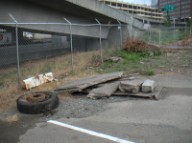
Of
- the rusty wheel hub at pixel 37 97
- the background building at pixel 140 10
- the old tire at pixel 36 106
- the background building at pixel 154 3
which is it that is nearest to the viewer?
the old tire at pixel 36 106

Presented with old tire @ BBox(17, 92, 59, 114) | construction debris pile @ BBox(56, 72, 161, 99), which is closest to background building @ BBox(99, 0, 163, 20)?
construction debris pile @ BBox(56, 72, 161, 99)

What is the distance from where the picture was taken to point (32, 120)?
22.8 feet

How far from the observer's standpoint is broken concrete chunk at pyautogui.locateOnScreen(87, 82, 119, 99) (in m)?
8.42

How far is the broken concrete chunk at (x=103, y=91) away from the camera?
8.42m

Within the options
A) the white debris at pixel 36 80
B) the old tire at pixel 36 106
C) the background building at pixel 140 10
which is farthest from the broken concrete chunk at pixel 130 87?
the background building at pixel 140 10

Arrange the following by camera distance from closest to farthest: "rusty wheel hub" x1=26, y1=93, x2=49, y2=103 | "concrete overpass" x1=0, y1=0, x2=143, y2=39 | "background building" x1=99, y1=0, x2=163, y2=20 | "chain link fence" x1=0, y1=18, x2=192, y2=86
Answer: "rusty wheel hub" x1=26, y1=93, x2=49, y2=103 < "chain link fence" x1=0, y1=18, x2=192, y2=86 < "concrete overpass" x1=0, y1=0, x2=143, y2=39 < "background building" x1=99, y1=0, x2=163, y2=20

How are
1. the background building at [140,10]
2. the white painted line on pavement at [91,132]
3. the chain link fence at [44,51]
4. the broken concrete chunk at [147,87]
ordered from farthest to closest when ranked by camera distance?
the background building at [140,10], the chain link fence at [44,51], the broken concrete chunk at [147,87], the white painted line on pavement at [91,132]

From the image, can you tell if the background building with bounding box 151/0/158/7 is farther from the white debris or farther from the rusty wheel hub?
the rusty wheel hub

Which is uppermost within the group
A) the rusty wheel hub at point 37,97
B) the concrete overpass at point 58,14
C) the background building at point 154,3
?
the background building at point 154,3

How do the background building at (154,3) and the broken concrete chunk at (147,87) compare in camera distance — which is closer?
the broken concrete chunk at (147,87)

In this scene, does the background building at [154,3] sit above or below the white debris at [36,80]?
above

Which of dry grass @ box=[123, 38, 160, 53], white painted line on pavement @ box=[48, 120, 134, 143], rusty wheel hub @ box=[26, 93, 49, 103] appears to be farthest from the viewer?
dry grass @ box=[123, 38, 160, 53]

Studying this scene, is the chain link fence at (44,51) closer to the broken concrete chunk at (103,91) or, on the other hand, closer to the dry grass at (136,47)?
the dry grass at (136,47)

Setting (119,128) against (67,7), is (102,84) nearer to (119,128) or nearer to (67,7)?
(119,128)
